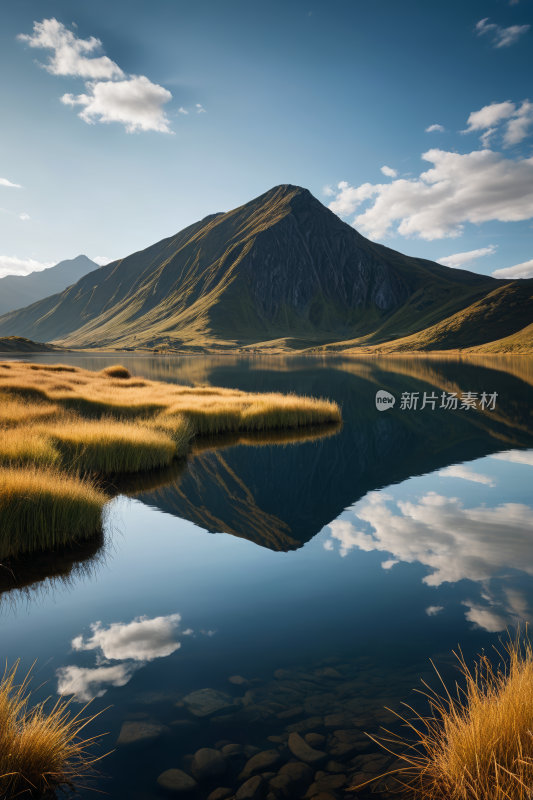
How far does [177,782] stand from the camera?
5188 millimetres

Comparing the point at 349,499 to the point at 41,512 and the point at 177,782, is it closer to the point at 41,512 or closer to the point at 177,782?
the point at 41,512

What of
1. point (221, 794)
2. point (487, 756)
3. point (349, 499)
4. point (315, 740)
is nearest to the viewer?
point (487, 756)

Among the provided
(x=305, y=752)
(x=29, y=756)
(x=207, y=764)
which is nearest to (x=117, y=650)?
(x=207, y=764)

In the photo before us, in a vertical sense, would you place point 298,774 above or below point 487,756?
below

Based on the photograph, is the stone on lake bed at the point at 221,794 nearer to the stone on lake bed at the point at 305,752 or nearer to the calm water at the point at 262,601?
the calm water at the point at 262,601

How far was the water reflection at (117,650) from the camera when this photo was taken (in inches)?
272

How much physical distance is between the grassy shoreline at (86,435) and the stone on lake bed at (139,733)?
6.59 metres

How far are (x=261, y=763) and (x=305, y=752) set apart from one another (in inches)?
22.1

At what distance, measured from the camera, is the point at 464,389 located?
57.6 meters

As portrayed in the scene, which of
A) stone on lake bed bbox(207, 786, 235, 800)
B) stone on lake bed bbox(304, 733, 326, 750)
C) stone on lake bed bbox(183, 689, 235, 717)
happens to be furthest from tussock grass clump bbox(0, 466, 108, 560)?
stone on lake bed bbox(304, 733, 326, 750)

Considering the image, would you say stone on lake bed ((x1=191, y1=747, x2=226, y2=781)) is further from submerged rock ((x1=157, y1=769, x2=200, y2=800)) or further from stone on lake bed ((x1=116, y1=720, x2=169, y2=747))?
stone on lake bed ((x1=116, y1=720, x2=169, y2=747))

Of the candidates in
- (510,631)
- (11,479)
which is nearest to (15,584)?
(11,479)

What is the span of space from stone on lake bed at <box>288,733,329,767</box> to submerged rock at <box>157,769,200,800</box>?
125 centimetres

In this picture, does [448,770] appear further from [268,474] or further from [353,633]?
[268,474]
